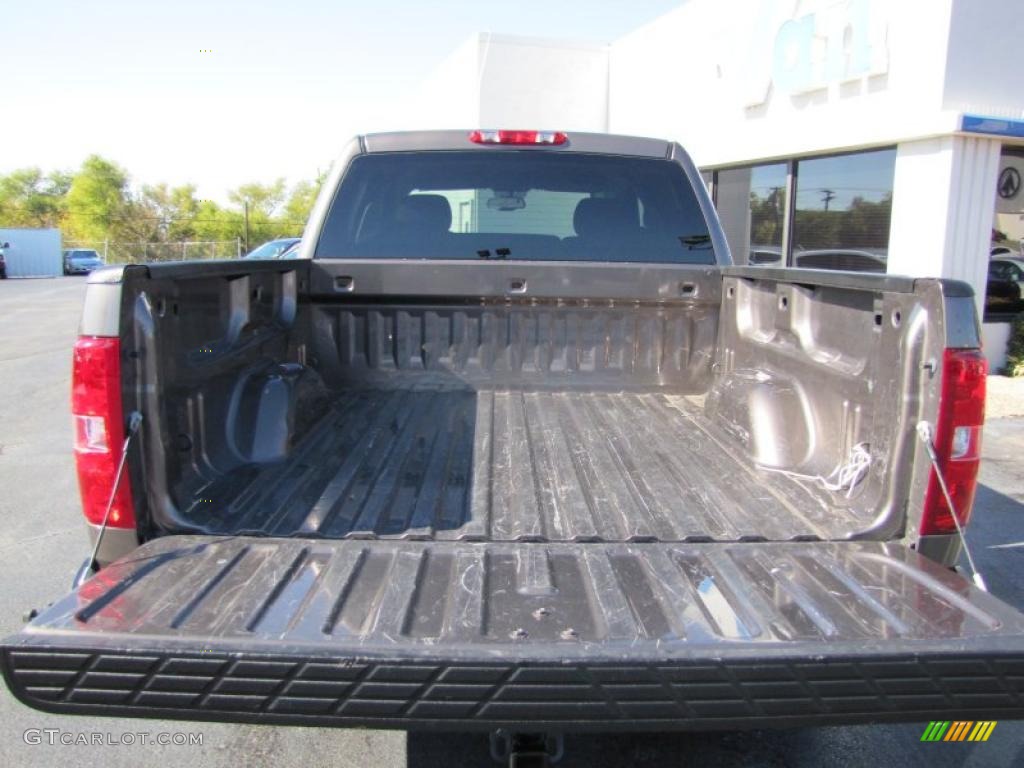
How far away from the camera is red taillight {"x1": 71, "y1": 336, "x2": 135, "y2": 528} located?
2.09 meters

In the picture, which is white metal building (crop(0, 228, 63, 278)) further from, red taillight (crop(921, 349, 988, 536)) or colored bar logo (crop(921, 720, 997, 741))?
colored bar logo (crop(921, 720, 997, 741))

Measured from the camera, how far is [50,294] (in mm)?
25562

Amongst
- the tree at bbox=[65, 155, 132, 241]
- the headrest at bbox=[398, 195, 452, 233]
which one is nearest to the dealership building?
the headrest at bbox=[398, 195, 452, 233]

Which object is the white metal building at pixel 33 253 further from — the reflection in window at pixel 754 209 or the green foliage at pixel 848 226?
the green foliage at pixel 848 226

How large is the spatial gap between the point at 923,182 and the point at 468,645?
1024 centimetres

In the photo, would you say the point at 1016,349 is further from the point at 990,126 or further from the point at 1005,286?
the point at 990,126

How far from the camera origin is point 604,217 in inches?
149

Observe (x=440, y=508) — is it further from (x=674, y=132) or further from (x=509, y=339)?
(x=674, y=132)

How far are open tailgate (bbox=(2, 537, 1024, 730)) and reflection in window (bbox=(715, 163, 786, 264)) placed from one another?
11.5 m

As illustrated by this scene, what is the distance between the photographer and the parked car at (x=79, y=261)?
42156 mm

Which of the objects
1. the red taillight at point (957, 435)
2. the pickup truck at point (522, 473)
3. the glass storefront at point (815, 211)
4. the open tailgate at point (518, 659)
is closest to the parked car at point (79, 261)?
the glass storefront at point (815, 211)

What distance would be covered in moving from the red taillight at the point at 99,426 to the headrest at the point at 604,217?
7.51ft

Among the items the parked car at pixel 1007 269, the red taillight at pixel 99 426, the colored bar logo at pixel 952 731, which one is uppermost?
the parked car at pixel 1007 269

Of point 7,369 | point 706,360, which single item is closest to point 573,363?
point 706,360
